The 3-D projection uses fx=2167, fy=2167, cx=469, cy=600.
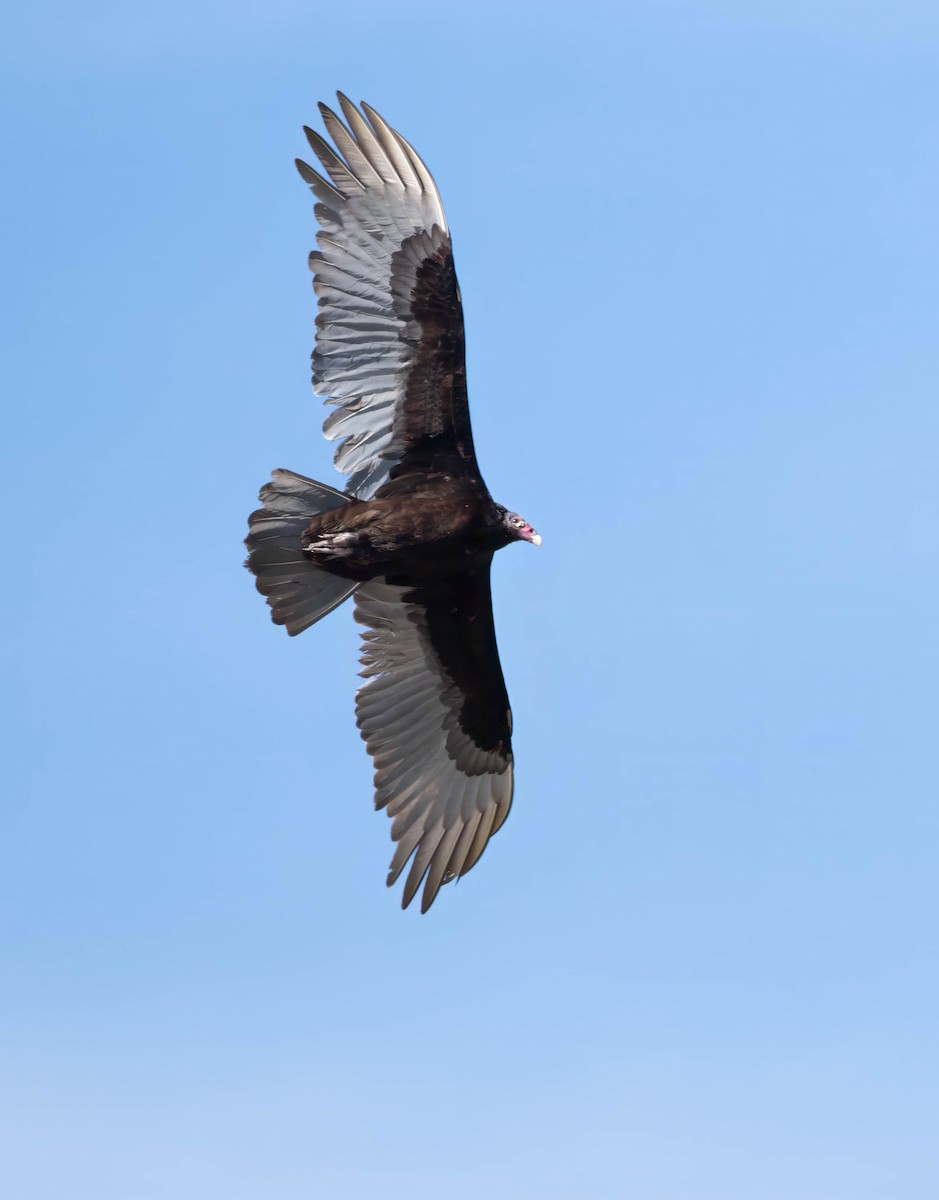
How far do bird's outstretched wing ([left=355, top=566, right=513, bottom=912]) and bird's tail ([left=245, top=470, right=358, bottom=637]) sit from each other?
2.80 feet

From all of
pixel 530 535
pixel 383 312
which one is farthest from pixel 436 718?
pixel 383 312

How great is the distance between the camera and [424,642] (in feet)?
47.5

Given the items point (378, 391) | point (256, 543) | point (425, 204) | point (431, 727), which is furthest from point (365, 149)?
point (431, 727)

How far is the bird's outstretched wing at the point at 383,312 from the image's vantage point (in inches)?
518

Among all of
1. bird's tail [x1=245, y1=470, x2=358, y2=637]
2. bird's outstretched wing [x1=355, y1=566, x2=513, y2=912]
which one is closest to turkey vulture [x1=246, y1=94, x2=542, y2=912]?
bird's tail [x1=245, y1=470, x2=358, y2=637]

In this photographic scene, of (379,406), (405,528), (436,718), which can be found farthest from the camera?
(436,718)

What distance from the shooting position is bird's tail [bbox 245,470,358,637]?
13.1 m

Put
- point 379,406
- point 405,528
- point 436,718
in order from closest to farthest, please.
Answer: point 405,528 < point 379,406 < point 436,718

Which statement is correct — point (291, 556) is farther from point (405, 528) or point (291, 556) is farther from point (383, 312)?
point (383, 312)

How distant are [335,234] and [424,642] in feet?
9.47

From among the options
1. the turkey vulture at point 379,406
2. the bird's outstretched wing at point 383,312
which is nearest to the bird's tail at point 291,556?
the turkey vulture at point 379,406

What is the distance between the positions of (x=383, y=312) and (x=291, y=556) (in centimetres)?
160

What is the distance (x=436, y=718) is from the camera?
14.6 metres

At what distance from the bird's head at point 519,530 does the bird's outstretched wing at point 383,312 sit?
1.21ft
